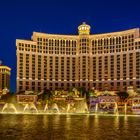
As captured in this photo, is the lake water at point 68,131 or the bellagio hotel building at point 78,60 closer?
the lake water at point 68,131

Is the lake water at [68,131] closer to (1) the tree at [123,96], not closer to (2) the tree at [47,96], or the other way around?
(1) the tree at [123,96]

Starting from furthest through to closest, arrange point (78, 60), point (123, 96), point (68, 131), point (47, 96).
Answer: point (78, 60), point (47, 96), point (123, 96), point (68, 131)

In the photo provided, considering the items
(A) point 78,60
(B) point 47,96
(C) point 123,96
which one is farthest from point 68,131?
(A) point 78,60

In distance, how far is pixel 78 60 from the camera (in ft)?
582

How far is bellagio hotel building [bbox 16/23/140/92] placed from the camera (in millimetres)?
167212

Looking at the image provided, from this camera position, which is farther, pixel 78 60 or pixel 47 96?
pixel 78 60

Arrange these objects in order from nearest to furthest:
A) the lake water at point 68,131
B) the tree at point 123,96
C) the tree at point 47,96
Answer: the lake water at point 68,131 → the tree at point 123,96 → the tree at point 47,96

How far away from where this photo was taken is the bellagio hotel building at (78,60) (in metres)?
167

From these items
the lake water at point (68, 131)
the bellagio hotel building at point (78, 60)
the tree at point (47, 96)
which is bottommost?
the lake water at point (68, 131)

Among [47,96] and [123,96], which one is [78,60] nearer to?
[47,96]

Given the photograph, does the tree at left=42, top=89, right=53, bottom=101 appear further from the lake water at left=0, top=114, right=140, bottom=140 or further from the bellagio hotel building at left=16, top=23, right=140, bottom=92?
the lake water at left=0, top=114, right=140, bottom=140

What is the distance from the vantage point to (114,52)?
17088cm

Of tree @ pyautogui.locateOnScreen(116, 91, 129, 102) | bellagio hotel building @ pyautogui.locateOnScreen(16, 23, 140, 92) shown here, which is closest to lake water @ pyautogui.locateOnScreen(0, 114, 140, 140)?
tree @ pyautogui.locateOnScreen(116, 91, 129, 102)

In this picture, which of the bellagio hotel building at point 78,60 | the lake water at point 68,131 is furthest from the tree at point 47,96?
the lake water at point 68,131
